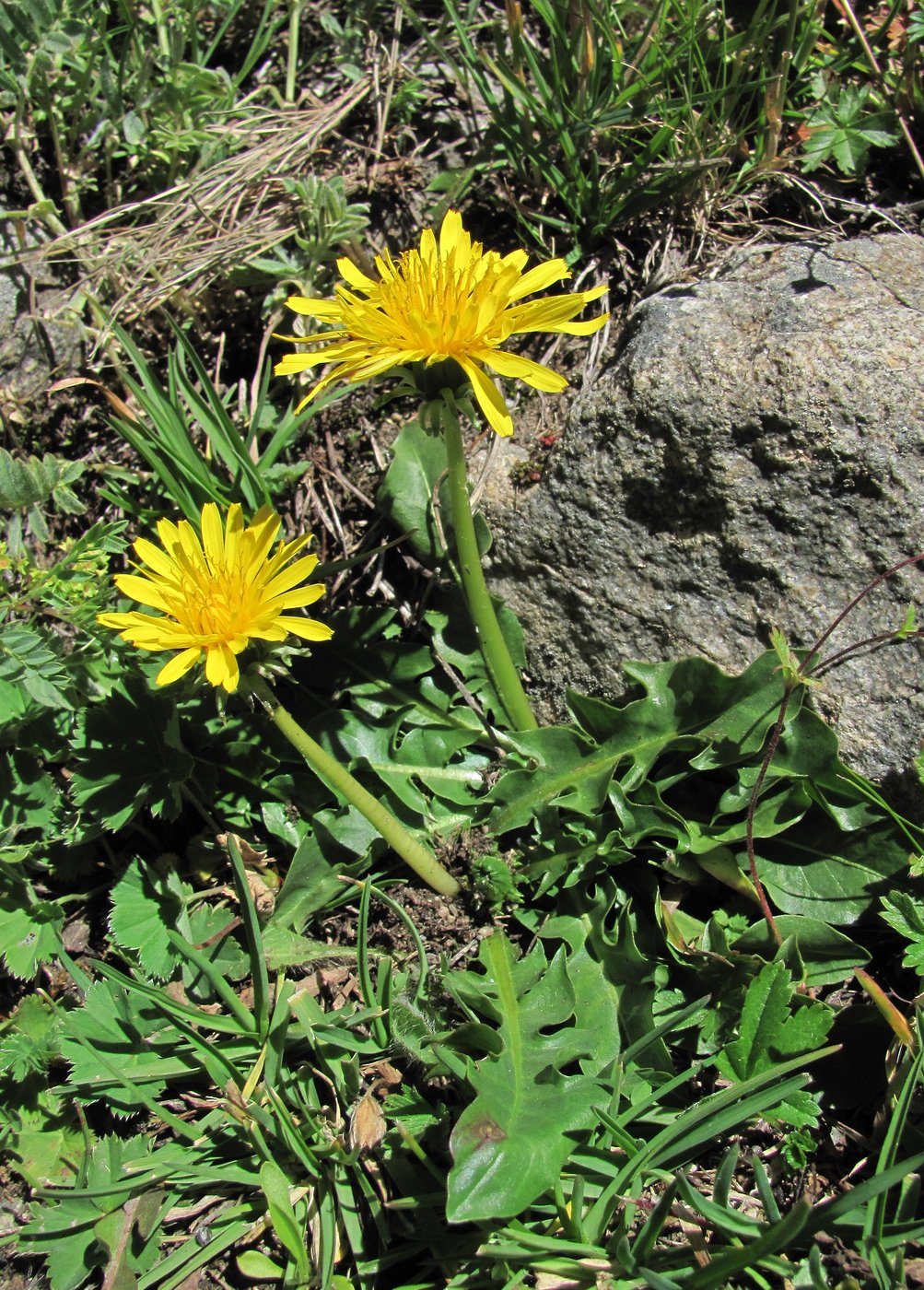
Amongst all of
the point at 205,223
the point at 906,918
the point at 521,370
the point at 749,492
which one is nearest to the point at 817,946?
the point at 906,918

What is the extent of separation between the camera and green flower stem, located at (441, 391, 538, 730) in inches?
96.3

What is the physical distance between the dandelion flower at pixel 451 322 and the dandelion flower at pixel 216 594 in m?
0.44

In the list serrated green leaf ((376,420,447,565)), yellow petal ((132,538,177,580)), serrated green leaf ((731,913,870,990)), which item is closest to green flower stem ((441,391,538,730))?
serrated green leaf ((376,420,447,565))

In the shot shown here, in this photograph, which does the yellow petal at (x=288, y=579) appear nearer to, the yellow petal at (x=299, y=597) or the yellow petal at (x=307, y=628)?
the yellow petal at (x=299, y=597)

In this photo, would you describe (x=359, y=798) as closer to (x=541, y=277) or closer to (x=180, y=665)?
(x=180, y=665)

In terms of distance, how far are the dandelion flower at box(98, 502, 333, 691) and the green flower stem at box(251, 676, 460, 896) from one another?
0.49ft

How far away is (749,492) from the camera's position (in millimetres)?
2773

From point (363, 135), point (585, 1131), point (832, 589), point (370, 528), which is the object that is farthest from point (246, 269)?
point (585, 1131)

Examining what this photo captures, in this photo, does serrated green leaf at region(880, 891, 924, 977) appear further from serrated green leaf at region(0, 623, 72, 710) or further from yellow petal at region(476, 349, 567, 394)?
serrated green leaf at region(0, 623, 72, 710)

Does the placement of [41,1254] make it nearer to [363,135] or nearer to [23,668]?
[23,668]

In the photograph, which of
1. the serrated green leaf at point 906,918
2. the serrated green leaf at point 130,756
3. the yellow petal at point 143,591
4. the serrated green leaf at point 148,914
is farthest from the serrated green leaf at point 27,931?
the serrated green leaf at point 906,918

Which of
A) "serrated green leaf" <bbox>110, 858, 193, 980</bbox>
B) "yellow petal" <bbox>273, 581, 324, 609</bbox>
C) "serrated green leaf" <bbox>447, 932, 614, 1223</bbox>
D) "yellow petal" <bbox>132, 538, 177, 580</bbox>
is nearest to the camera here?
"serrated green leaf" <bbox>447, 932, 614, 1223</bbox>

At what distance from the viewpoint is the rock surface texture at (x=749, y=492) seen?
2.64 meters

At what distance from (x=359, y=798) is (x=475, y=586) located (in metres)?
0.68
